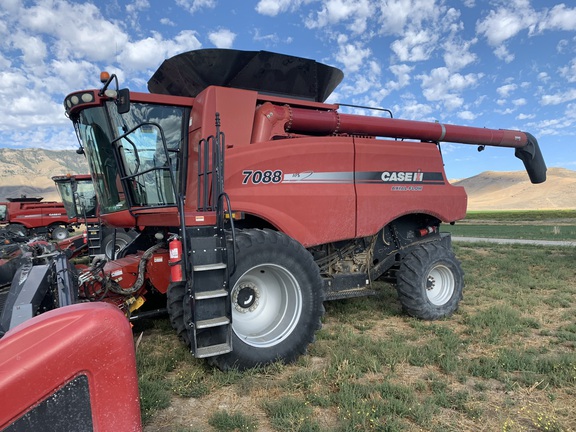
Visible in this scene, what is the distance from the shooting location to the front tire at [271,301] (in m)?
3.61

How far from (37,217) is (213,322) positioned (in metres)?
21.0

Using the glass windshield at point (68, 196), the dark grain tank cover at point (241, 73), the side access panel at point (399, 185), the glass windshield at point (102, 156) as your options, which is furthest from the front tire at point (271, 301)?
the glass windshield at point (68, 196)

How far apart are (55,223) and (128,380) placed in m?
22.4

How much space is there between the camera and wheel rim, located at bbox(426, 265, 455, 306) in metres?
5.70

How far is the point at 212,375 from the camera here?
3.50 m

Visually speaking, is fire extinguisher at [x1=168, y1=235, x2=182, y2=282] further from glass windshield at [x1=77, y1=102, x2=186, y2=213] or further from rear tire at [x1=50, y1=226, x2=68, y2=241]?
rear tire at [x1=50, y1=226, x2=68, y2=241]

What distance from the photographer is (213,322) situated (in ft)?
10.8

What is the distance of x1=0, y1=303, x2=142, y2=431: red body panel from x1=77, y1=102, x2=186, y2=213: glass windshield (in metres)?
3.23

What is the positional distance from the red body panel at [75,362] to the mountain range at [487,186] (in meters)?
41.3

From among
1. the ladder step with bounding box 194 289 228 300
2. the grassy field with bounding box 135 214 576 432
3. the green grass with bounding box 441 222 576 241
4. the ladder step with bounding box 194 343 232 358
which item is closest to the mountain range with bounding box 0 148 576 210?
the green grass with bounding box 441 222 576 241

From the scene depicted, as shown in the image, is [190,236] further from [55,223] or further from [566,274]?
[55,223]

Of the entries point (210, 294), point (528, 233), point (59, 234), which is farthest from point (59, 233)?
point (528, 233)

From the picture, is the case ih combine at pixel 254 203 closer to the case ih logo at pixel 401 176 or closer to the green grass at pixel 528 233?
the case ih logo at pixel 401 176

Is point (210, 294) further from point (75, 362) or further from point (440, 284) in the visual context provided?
point (440, 284)
